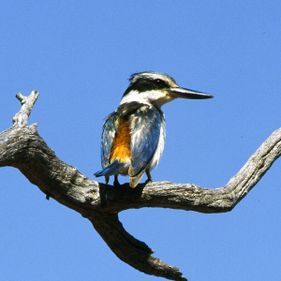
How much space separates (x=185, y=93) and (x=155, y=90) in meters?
0.28

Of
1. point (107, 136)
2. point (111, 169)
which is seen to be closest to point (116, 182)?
point (111, 169)

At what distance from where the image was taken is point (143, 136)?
6602 mm

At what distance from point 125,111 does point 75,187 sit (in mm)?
1340

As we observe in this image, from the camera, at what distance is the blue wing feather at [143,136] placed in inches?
249

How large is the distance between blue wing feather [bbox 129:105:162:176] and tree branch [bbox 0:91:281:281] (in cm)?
31

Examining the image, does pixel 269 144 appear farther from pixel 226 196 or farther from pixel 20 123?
pixel 20 123

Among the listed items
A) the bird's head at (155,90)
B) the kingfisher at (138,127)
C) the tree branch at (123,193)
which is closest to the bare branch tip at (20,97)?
the tree branch at (123,193)

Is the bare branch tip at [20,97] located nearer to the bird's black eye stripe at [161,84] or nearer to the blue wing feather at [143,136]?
the blue wing feather at [143,136]

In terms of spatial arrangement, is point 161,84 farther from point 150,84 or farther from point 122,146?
point 122,146

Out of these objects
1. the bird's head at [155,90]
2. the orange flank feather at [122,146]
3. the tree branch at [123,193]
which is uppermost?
the bird's head at [155,90]

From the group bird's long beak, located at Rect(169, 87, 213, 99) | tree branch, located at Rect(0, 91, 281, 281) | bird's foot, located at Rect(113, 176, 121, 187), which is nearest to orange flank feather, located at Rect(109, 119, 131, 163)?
bird's foot, located at Rect(113, 176, 121, 187)

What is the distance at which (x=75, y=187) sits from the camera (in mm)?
5762

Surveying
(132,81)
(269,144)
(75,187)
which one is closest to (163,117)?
(132,81)

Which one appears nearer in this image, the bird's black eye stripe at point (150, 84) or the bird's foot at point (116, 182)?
the bird's foot at point (116, 182)
